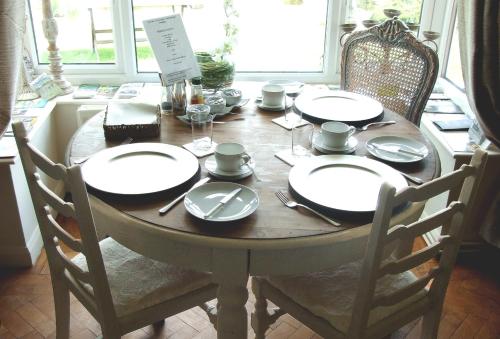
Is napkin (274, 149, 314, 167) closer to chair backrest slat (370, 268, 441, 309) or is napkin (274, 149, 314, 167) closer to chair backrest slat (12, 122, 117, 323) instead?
chair backrest slat (370, 268, 441, 309)

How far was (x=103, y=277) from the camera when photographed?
50.4 inches

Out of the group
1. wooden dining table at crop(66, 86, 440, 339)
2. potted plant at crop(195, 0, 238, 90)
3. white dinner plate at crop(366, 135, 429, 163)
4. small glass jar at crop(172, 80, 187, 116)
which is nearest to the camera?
wooden dining table at crop(66, 86, 440, 339)

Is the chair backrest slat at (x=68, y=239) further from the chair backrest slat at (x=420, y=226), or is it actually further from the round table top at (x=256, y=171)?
the chair backrest slat at (x=420, y=226)

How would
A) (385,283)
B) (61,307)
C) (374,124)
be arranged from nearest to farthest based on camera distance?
(385,283)
(61,307)
(374,124)

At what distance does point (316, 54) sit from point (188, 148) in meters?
1.62

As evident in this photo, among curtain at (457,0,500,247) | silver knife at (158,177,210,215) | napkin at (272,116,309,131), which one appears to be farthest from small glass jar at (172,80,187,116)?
curtain at (457,0,500,247)

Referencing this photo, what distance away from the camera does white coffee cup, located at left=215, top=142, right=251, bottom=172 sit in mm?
1402

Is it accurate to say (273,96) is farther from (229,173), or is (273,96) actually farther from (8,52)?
(8,52)

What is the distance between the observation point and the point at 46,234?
4.59 ft

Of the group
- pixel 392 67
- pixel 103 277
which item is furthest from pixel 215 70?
pixel 103 277

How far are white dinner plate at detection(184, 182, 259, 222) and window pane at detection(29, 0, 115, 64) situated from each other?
181 centimetres

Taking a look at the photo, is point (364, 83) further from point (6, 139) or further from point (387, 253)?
point (6, 139)

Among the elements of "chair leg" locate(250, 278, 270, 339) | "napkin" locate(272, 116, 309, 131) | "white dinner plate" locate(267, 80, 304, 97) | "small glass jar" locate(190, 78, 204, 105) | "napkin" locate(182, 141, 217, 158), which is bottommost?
"chair leg" locate(250, 278, 270, 339)

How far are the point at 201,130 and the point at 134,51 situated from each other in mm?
1418
